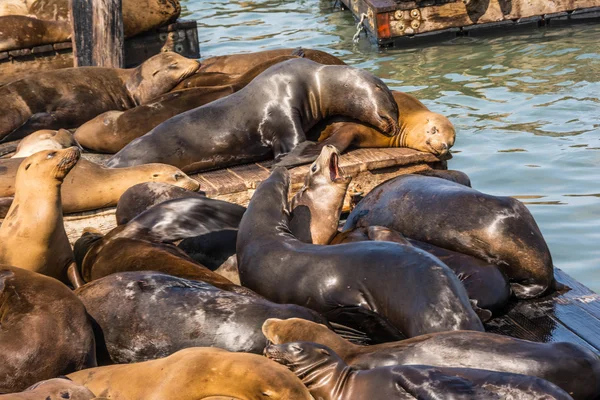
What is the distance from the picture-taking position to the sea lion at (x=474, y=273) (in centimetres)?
452

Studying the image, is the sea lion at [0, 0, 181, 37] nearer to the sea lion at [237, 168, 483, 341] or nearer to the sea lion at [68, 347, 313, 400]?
the sea lion at [237, 168, 483, 341]

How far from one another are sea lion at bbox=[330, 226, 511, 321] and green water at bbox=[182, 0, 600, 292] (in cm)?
191

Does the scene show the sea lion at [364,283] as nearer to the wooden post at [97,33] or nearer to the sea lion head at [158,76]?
the sea lion head at [158,76]

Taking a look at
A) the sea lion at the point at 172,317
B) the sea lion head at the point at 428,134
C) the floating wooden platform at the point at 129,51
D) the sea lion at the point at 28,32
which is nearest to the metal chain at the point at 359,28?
the floating wooden platform at the point at 129,51

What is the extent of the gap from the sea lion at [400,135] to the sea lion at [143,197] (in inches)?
45.9

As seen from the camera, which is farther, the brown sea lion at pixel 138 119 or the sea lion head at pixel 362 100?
the brown sea lion at pixel 138 119

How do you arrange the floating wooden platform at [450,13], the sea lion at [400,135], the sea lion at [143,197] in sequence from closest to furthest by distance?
the sea lion at [143,197]
the sea lion at [400,135]
the floating wooden platform at [450,13]

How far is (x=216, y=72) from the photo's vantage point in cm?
933

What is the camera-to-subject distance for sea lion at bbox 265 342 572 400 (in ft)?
10.2

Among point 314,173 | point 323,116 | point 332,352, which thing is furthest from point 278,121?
point 332,352

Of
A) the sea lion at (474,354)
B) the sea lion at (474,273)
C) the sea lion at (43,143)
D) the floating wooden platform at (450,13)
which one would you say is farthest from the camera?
the floating wooden platform at (450,13)

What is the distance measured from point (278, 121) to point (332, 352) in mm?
3886

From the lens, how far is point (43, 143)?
731 cm

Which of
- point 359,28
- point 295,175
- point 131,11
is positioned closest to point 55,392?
point 295,175
